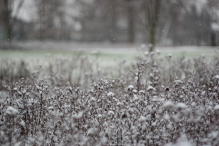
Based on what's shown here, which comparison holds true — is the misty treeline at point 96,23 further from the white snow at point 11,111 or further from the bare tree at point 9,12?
the white snow at point 11,111

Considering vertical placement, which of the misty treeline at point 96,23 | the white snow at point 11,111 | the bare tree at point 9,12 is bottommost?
the white snow at point 11,111

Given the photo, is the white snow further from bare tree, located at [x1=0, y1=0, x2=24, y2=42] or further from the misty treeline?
the misty treeline

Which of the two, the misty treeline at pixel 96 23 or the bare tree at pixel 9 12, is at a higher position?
the misty treeline at pixel 96 23

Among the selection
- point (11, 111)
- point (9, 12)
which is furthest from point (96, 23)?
point (11, 111)

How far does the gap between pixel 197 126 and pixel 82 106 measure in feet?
6.54

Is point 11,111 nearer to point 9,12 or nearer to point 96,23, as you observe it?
point 9,12

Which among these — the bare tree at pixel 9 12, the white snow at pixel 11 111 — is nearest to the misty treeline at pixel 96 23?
the bare tree at pixel 9 12

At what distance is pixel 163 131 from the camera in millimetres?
3205

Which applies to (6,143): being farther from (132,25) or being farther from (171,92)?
(132,25)

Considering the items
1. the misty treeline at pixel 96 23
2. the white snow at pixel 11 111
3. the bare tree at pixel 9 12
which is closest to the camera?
the white snow at pixel 11 111

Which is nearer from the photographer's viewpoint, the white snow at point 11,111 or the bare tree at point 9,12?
the white snow at point 11,111

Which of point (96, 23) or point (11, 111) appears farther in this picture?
point (96, 23)

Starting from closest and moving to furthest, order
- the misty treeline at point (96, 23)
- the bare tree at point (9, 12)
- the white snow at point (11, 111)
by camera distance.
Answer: the white snow at point (11, 111), the bare tree at point (9, 12), the misty treeline at point (96, 23)

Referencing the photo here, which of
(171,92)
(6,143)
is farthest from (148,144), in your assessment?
(6,143)
